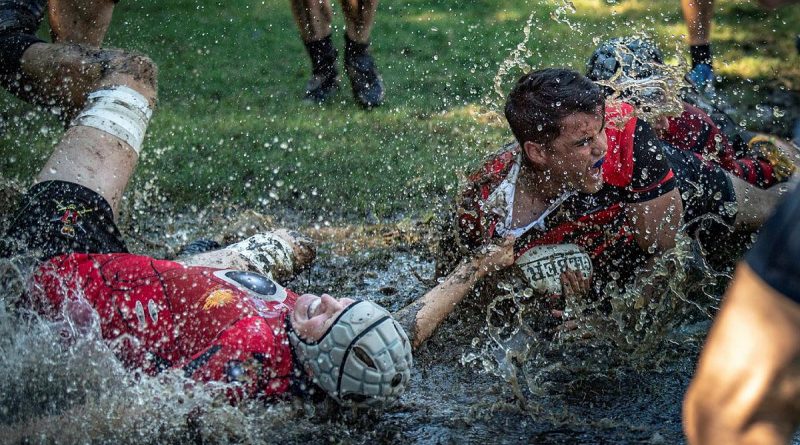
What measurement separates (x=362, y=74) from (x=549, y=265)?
2.87m

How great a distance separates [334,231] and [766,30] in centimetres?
430

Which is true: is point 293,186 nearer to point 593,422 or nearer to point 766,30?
A: point 593,422

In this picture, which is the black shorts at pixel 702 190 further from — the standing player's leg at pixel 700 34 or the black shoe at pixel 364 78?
the black shoe at pixel 364 78

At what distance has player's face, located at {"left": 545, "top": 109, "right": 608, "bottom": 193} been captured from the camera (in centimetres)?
365

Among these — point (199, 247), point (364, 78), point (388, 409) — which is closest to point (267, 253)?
point (199, 247)

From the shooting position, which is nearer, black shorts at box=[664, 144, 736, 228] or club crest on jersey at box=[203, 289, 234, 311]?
club crest on jersey at box=[203, 289, 234, 311]

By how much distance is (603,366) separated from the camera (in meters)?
3.54

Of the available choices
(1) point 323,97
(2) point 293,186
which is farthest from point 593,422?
(1) point 323,97

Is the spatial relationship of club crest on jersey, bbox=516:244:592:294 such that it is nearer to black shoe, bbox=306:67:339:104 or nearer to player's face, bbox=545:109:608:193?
player's face, bbox=545:109:608:193

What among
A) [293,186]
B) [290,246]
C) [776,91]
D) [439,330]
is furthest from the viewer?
[776,91]

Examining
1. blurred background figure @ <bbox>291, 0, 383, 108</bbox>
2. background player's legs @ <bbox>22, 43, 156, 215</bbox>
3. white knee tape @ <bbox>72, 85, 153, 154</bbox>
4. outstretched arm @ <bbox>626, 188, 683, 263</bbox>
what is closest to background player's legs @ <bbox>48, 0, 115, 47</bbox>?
background player's legs @ <bbox>22, 43, 156, 215</bbox>

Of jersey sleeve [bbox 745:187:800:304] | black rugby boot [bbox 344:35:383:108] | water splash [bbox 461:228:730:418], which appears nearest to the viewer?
jersey sleeve [bbox 745:187:800:304]

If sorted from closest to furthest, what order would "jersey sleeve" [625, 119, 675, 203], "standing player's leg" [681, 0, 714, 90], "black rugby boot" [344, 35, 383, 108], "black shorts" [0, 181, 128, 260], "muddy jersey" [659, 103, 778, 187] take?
"black shorts" [0, 181, 128, 260], "jersey sleeve" [625, 119, 675, 203], "muddy jersey" [659, 103, 778, 187], "standing player's leg" [681, 0, 714, 90], "black rugby boot" [344, 35, 383, 108]

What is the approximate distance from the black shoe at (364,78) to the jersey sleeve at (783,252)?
15.7 ft
